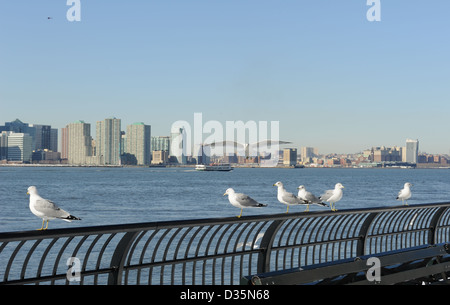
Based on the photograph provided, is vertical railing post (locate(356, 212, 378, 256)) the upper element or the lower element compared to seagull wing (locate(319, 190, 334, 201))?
lower

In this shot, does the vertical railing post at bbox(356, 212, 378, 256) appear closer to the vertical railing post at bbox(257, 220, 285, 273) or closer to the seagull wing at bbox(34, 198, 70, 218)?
the vertical railing post at bbox(257, 220, 285, 273)

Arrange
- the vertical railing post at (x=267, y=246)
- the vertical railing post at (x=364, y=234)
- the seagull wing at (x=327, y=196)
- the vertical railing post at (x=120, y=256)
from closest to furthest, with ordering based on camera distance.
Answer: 1. the vertical railing post at (x=120, y=256)
2. the vertical railing post at (x=267, y=246)
3. the vertical railing post at (x=364, y=234)
4. the seagull wing at (x=327, y=196)

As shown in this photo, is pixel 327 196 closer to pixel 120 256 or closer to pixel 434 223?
pixel 434 223

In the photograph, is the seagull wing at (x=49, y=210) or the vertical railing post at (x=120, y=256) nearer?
the vertical railing post at (x=120, y=256)

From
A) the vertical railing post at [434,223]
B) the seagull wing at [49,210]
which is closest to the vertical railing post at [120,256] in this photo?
the seagull wing at [49,210]

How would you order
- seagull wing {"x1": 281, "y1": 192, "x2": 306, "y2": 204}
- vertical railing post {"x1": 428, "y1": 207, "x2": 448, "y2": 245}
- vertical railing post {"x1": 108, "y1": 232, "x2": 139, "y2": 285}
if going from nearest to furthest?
1. vertical railing post {"x1": 108, "y1": 232, "x2": 139, "y2": 285}
2. vertical railing post {"x1": 428, "y1": 207, "x2": 448, "y2": 245}
3. seagull wing {"x1": 281, "y1": 192, "x2": 306, "y2": 204}

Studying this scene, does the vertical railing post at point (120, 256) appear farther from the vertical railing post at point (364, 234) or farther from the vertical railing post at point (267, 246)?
the vertical railing post at point (364, 234)

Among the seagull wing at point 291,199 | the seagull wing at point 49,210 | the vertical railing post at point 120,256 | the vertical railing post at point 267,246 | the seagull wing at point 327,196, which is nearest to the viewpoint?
the vertical railing post at point 120,256

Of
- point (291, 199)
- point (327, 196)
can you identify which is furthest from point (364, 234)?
point (327, 196)

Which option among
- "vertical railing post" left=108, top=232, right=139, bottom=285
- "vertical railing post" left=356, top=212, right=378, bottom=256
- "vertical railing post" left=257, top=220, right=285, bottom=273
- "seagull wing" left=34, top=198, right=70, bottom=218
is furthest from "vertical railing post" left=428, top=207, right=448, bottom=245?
"vertical railing post" left=108, top=232, right=139, bottom=285

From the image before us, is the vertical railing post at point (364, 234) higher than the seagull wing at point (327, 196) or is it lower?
lower
